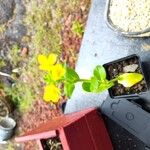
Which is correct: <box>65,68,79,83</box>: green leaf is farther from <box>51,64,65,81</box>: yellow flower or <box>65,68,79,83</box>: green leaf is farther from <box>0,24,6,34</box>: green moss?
<box>0,24,6,34</box>: green moss

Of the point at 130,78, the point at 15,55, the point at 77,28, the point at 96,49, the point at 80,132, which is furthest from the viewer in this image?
the point at 15,55

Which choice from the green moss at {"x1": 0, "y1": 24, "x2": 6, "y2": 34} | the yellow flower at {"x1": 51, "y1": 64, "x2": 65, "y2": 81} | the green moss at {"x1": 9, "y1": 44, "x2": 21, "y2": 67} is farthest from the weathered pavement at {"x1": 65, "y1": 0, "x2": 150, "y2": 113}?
the green moss at {"x1": 0, "y1": 24, "x2": 6, "y2": 34}

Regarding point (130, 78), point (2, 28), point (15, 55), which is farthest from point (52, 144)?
point (2, 28)

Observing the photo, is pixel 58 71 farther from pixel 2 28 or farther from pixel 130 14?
pixel 2 28

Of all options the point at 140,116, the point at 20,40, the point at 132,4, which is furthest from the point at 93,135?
the point at 20,40

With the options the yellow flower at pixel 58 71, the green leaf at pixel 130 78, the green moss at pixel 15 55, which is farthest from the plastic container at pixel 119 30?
the green moss at pixel 15 55

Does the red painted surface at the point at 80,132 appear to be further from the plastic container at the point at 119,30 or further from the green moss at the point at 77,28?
the green moss at the point at 77,28
